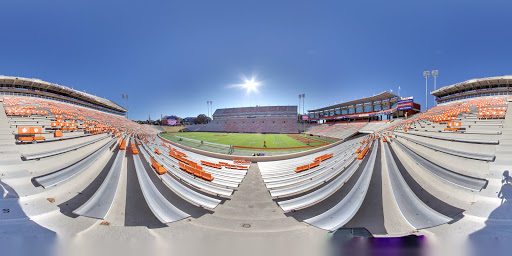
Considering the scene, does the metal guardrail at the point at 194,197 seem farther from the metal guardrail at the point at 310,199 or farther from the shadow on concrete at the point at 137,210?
the metal guardrail at the point at 310,199

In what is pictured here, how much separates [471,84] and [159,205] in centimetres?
5913

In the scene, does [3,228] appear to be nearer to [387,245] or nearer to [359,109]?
[387,245]

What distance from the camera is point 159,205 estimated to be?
14.1ft

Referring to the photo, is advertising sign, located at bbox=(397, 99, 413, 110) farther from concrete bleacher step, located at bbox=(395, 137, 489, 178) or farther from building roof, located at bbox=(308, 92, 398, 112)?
concrete bleacher step, located at bbox=(395, 137, 489, 178)

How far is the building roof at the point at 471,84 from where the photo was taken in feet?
99.1

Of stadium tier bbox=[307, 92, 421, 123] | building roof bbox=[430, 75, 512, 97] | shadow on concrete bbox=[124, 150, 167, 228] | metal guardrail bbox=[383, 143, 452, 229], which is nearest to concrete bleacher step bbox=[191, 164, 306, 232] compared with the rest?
shadow on concrete bbox=[124, 150, 167, 228]

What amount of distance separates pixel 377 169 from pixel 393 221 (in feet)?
13.0

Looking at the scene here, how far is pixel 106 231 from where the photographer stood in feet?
9.86

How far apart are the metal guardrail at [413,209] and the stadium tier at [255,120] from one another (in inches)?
1957

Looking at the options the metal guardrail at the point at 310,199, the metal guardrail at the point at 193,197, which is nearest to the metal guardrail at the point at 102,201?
the metal guardrail at the point at 193,197

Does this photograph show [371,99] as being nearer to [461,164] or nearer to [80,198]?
[461,164]

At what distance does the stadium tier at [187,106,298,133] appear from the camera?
192ft

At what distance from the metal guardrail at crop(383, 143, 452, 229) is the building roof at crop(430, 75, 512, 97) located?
5160 centimetres

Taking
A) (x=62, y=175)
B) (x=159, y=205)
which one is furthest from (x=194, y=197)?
(x=62, y=175)
